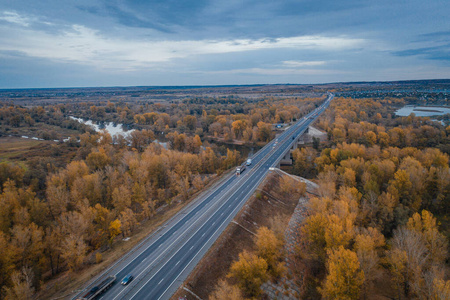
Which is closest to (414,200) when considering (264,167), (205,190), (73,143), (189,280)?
(264,167)

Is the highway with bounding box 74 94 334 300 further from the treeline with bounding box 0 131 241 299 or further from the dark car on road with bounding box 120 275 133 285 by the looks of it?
the treeline with bounding box 0 131 241 299

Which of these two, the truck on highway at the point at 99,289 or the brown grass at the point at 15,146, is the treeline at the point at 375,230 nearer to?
the truck on highway at the point at 99,289

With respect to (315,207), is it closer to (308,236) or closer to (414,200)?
(308,236)

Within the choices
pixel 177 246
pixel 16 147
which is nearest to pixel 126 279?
pixel 177 246

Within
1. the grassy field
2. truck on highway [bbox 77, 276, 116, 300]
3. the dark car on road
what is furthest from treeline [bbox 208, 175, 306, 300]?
the grassy field

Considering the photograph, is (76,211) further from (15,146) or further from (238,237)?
(15,146)
